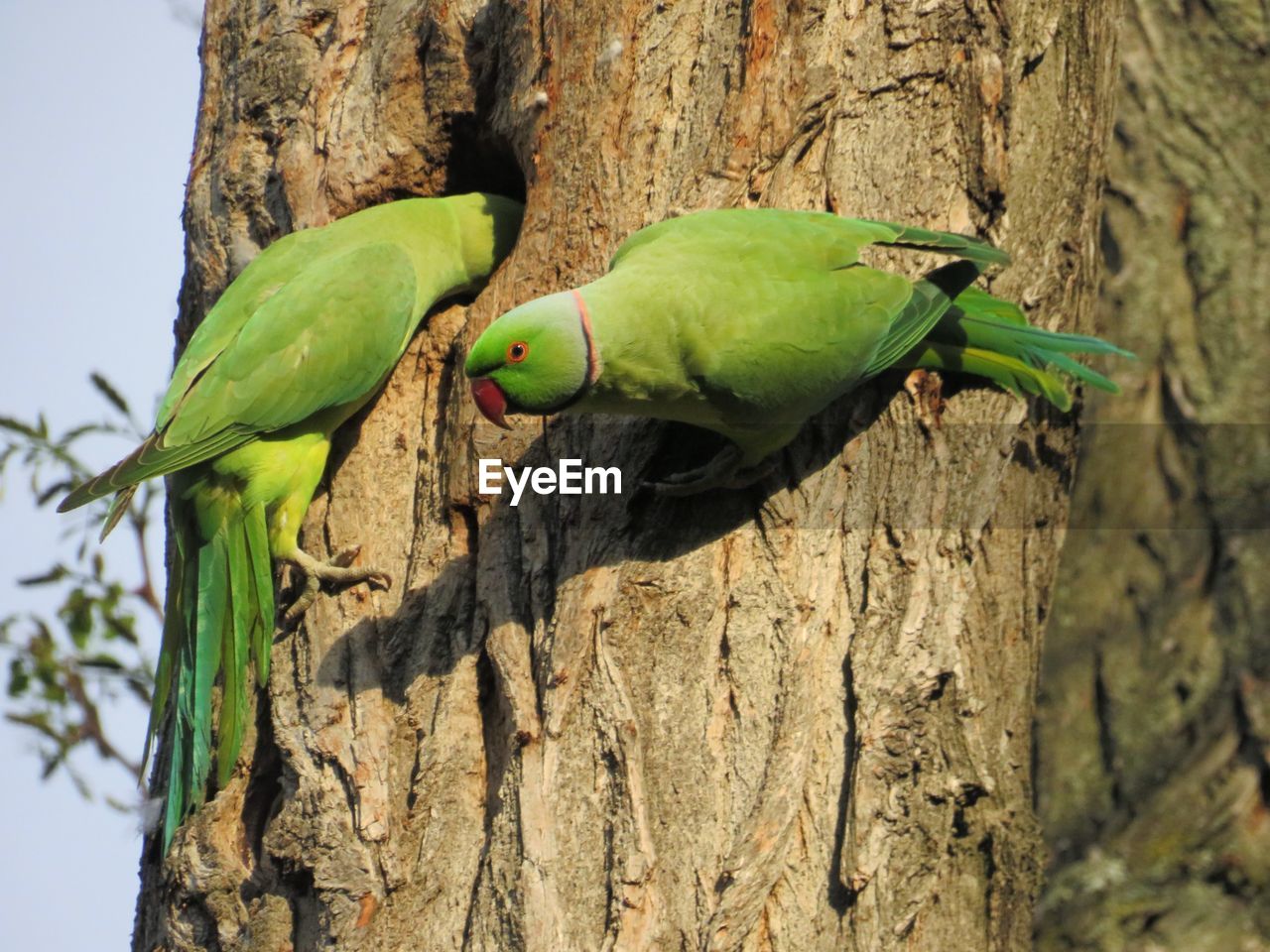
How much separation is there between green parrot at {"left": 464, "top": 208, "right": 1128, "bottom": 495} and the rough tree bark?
0.49 ft

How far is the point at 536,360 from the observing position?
293 centimetres

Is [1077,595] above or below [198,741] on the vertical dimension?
above

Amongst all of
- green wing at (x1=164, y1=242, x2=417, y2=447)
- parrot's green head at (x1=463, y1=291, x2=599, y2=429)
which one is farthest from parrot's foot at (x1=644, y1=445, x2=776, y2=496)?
green wing at (x1=164, y1=242, x2=417, y2=447)

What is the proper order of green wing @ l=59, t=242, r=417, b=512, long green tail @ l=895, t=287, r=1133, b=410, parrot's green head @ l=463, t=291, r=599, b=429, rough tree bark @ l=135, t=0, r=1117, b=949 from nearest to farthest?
rough tree bark @ l=135, t=0, r=1117, b=949 < parrot's green head @ l=463, t=291, r=599, b=429 < long green tail @ l=895, t=287, r=1133, b=410 < green wing @ l=59, t=242, r=417, b=512

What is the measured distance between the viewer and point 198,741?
3281 millimetres

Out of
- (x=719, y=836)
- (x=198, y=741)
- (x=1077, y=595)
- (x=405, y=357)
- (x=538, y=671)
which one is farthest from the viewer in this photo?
(x=1077, y=595)

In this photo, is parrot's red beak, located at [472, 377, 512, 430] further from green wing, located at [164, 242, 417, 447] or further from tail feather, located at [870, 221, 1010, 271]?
tail feather, located at [870, 221, 1010, 271]

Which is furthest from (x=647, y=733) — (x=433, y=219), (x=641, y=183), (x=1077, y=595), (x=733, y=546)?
(x=1077, y=595)

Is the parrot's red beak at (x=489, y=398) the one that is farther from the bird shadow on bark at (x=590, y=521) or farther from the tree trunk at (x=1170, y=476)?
the tree trunk at (x=1170, y=476)

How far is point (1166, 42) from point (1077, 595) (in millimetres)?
2618

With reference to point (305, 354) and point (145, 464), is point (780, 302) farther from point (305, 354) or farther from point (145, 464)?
point (145, 464)

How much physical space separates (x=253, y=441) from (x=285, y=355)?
253 millimetres

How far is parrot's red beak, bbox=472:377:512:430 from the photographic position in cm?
299

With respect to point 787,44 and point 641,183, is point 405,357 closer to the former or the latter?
point 641,183
